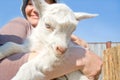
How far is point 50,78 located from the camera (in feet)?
7.66

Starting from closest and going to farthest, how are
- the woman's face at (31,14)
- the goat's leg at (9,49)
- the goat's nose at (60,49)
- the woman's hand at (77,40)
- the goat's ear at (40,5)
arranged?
the goat's nose at (60,49)
the goat's leg at (9,49)
the goat's ear at (40,5)
the woman's face at (31,14)
the woman's hand at (77,40)

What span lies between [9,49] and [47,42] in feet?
0.81

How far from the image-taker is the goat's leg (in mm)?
2324

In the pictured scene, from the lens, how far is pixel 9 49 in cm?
234

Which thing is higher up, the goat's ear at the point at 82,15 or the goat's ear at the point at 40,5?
the goat's ear at the point at 40,5

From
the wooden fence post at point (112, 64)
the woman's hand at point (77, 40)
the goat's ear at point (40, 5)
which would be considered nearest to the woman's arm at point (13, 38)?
the goat's ear at point (40, 5)

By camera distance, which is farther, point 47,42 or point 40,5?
point 40,5

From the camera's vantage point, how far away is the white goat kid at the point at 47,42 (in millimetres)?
2195

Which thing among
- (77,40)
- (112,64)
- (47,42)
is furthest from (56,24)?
(77,40)

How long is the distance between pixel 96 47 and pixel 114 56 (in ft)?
25.5

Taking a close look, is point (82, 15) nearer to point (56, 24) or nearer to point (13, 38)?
point (56, 24)

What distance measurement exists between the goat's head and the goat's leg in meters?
0.17

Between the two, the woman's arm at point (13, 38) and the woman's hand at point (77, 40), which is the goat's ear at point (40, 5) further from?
the woman's hand at point (77, 40)

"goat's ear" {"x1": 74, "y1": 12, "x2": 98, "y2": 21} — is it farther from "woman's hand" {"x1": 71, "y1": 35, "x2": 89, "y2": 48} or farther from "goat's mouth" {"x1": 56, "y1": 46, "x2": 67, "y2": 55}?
"goat's mouth" {"x1": 56, "y1": 46, "x2": 67, "y2": 55}
